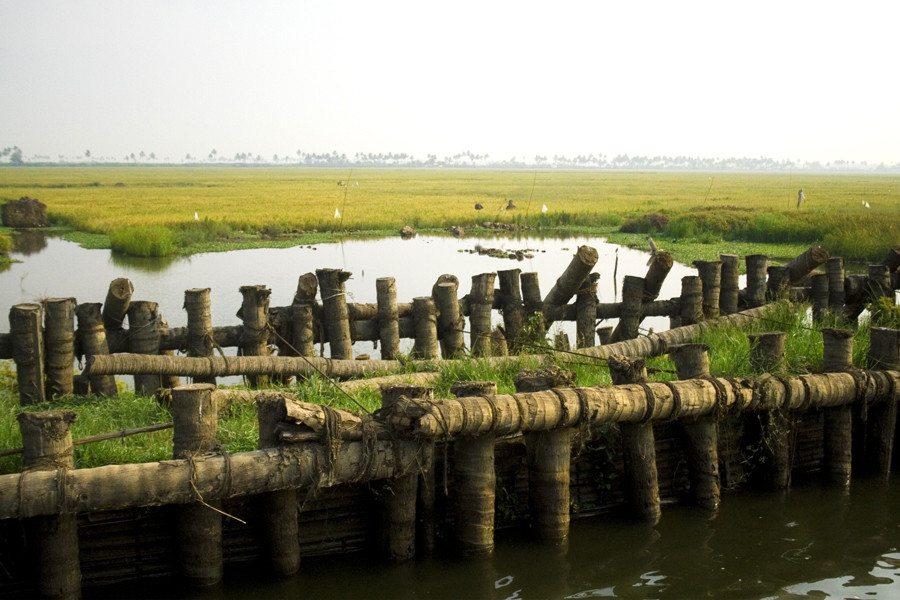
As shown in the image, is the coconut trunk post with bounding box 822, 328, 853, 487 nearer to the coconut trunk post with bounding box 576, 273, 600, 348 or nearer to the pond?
the coconut trunk post with bounding box 576, 273, 600, 348

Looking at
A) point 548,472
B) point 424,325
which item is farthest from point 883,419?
point 424,325

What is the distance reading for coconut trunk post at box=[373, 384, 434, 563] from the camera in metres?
5.64

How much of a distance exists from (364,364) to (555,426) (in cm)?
268

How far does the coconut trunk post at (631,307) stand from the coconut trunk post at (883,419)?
260 centimetres

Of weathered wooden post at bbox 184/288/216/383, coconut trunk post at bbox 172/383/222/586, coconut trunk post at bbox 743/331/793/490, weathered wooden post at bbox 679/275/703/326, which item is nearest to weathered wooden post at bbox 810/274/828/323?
weathered wooden post at bbox 679/275/703/326

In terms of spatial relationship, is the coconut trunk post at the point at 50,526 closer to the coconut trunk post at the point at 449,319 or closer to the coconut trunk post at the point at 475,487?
the coconut trunk post at the point at 475,487

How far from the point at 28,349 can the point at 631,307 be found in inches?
232

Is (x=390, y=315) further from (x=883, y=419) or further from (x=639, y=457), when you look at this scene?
(x=883, y=419)

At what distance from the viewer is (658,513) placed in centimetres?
654

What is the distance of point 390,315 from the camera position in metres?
8.63

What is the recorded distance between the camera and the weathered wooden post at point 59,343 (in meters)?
7.23

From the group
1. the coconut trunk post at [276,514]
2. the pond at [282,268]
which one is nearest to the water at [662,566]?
the coconut trunk post at [276,514]

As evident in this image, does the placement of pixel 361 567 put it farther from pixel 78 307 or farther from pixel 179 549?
pixel 78 307

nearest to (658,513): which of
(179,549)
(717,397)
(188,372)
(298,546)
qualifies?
(717,397)
